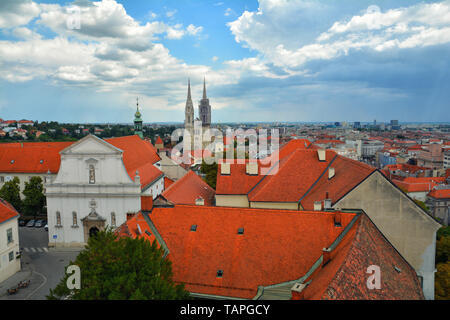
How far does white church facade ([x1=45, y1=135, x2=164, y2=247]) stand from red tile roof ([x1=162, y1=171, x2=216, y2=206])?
3.11m

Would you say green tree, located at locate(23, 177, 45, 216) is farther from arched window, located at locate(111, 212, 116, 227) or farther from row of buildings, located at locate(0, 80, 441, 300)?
row of buildings, located at locate(0, 80, 441, 300)

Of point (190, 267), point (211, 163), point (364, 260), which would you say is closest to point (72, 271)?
point (190, 267)

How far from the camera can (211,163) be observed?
2376 inches

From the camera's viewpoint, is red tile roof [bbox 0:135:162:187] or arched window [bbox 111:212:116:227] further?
red tile roof [bbox 0:135:162:187]

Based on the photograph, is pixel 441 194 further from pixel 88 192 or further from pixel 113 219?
pixel 88 192

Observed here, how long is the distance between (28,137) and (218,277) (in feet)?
414

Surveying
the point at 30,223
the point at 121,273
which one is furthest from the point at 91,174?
the point at 121,273

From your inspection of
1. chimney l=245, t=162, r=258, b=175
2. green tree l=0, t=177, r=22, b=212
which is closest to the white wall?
green tree l=0, t=177, r=22, b=212

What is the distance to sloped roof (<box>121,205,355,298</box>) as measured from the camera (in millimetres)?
16141

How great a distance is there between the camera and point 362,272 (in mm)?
12656

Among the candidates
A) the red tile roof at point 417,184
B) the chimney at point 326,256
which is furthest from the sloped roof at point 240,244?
the red tile roof at point 417,184

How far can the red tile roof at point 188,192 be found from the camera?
95.4 ft

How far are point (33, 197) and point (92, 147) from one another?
15.7m
